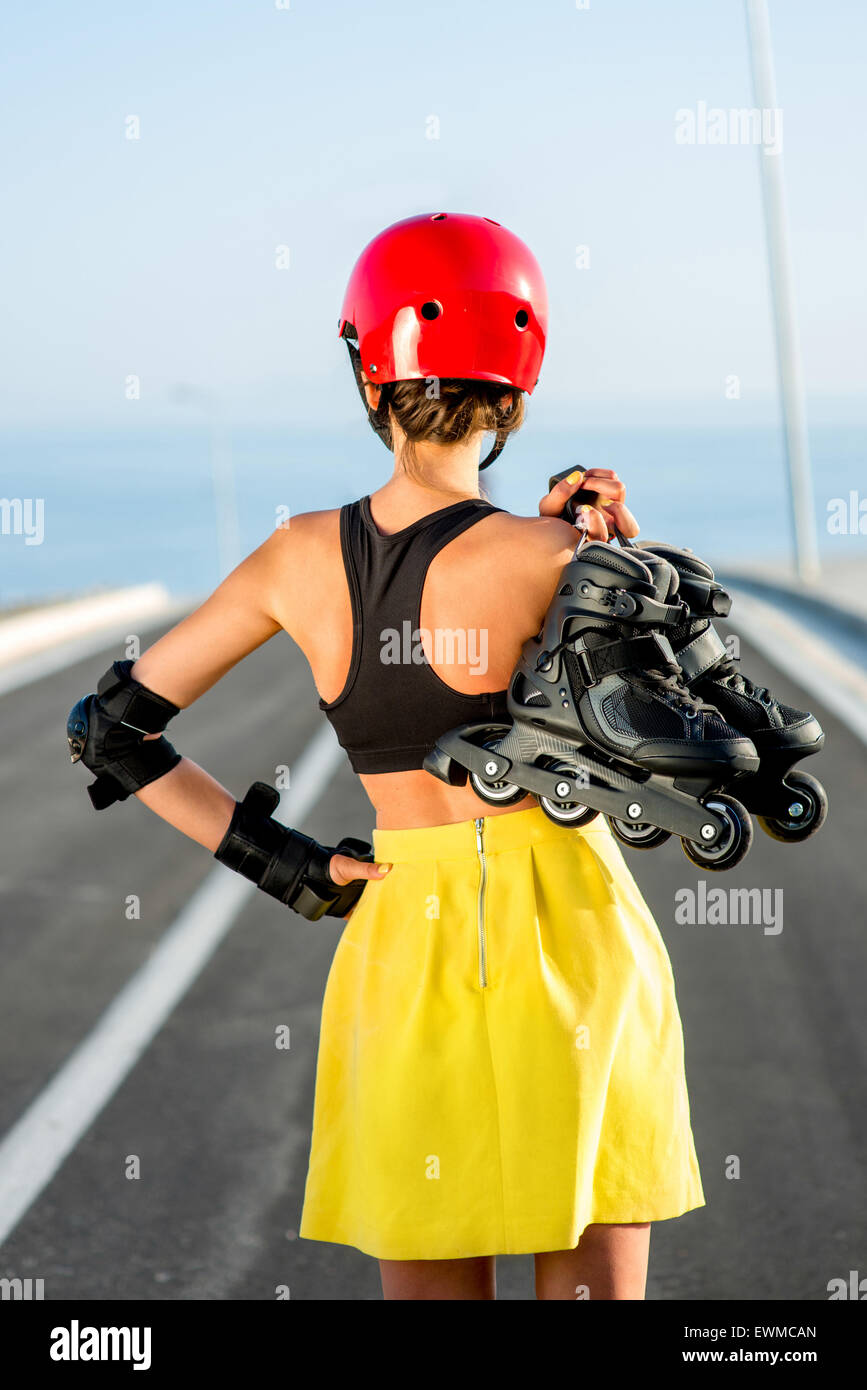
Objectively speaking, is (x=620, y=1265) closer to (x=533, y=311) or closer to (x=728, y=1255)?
(x=533, y=311)

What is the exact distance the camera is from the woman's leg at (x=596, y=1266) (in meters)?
2.35

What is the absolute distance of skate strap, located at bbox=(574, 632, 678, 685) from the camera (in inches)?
87.4

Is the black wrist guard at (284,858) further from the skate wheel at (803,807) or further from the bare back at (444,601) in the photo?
the skate wheel at (803,807)

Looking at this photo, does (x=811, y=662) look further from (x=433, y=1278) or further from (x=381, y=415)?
(x=433, y=1278)

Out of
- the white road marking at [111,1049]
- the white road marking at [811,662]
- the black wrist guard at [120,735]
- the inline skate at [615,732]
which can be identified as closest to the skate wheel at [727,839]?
the inline skate at [615,732]

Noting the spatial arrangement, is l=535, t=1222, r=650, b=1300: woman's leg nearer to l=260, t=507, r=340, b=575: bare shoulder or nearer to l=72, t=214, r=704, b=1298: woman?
l=72, t=214, r=704, b=1298: woman

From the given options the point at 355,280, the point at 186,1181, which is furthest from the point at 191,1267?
the point at 355,280

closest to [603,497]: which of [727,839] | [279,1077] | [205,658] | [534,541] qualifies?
[534,541]

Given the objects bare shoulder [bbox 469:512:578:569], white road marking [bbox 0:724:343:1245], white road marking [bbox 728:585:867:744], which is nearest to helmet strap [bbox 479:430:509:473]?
bare shoulder [bbox 469:512:578:569]

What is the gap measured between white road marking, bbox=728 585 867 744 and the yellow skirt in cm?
1052

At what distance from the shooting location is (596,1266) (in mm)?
2354

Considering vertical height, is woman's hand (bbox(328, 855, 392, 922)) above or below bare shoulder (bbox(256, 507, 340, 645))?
below

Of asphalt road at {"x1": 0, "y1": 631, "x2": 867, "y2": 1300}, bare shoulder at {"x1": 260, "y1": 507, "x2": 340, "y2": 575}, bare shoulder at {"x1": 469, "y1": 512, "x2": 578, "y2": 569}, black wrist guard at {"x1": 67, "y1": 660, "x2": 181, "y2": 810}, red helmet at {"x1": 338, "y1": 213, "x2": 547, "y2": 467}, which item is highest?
red helmet at {"x1": 338, "y1": 213, "x2": 547, "y2": 467}

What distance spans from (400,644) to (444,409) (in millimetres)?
419
